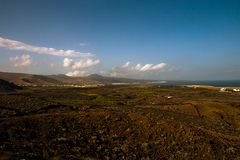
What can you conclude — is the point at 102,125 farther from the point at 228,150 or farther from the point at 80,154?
the point at 228,150

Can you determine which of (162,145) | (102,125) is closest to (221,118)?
(162,145)

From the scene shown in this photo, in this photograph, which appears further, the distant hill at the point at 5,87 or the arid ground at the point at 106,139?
the distant hill at the point at 5,87

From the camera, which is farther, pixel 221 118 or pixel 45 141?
pixel 221 118

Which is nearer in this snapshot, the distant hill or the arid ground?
the arid ground

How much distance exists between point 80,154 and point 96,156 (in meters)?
1.48

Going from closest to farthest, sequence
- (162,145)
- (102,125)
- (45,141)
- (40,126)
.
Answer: (45,141) < (162,145) < (40,126) < (102,125)

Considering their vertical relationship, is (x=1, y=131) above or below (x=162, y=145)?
above

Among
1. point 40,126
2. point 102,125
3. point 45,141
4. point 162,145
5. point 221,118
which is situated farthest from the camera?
point 221,118

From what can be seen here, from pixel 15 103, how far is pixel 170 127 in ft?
113

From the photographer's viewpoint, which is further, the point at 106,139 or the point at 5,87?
the point at 5,87

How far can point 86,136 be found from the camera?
72.9 ft

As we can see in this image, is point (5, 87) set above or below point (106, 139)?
above

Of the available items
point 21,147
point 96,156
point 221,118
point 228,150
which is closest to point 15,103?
point 21,147

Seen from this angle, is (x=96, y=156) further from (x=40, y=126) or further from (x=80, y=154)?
(x=40, y=126)
